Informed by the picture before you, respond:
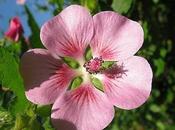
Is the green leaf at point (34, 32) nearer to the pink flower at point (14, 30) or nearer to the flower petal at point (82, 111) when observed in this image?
the flower petal at point (82, 111)

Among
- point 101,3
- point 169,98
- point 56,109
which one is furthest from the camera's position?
point 169,98

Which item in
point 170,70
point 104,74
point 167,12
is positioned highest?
point 104,74

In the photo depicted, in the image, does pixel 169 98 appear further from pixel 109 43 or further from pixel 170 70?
pixel 109 43

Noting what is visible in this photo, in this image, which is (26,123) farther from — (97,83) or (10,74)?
(97,83)

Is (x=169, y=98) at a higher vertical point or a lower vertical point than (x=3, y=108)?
lower

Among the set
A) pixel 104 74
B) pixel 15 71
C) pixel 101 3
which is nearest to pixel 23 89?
pixel 15 71

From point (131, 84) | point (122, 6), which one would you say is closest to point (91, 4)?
point (122, 6)
